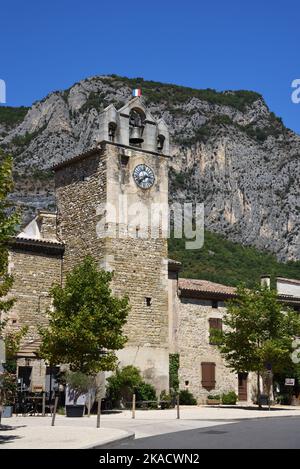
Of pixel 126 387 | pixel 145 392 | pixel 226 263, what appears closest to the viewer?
pixel 126 387

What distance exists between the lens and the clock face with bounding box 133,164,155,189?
103 feet

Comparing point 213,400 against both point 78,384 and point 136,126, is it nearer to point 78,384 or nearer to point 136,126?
point 78,384

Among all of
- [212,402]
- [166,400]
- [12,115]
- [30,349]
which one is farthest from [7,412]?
[12,115]

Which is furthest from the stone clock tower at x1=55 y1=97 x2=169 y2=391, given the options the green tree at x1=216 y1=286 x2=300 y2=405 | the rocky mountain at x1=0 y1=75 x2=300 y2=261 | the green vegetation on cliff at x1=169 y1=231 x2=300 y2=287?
the rocky mountain at x1=0 y1=75 x2=300 y2=261

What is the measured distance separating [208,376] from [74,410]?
13933mm

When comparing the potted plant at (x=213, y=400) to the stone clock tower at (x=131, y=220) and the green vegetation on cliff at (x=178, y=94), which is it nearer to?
the stone clock tower at (x=131, y=220)

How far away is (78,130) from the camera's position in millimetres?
107438

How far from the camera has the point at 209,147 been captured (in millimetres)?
114375

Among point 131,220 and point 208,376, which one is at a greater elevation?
point 131,220

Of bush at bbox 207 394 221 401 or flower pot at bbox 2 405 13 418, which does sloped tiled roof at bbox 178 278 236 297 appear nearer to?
bush at bbox 207 394 221 401

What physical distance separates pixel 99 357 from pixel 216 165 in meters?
88.0
